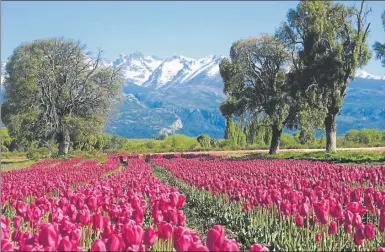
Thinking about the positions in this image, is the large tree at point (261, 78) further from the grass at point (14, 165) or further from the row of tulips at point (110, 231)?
the row of tulips at point (110, 231)

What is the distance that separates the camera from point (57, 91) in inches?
1994

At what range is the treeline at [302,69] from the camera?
109 ft

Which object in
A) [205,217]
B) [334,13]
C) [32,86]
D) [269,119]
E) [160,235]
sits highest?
[334,13]

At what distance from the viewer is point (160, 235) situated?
4.71 metres

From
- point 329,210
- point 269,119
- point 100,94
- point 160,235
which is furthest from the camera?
point 100,94

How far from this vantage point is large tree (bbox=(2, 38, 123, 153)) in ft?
154

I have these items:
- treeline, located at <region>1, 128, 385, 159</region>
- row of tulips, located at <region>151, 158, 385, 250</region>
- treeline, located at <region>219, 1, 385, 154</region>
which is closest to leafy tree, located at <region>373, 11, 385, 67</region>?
treeline, located at <region>219, 1, 385, 154</region>

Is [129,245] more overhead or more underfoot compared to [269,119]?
more underfoot

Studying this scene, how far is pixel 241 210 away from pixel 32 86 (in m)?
40.5

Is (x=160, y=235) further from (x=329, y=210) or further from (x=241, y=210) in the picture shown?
(x=241, y=210)

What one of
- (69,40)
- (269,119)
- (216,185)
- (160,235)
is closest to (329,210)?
(160,235)

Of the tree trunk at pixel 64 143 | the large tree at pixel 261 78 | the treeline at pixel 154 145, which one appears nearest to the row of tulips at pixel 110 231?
the large tree at pixel 261 78

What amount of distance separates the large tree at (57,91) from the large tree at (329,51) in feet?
75.2

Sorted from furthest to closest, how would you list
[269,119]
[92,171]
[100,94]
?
[100,94]
[269,119]
[92,171]
